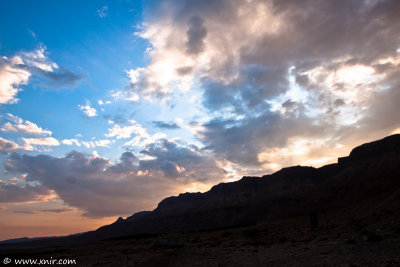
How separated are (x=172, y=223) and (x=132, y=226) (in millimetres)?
31341

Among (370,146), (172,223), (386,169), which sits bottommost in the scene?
(172,223)

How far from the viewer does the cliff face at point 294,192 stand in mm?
103625

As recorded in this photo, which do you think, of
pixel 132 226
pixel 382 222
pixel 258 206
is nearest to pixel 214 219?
pixel 258 206

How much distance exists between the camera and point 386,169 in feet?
341

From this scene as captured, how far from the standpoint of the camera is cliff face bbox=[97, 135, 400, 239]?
103625 mm

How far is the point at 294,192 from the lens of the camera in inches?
5428

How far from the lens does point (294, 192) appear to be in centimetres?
13788

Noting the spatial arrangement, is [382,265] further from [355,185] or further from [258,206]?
[258,206]

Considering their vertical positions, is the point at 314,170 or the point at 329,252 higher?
the point at 314,170

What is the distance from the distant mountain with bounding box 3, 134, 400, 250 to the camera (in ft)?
339

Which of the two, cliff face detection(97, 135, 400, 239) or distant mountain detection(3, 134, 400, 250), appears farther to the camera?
cliff face detection(97, 135, 400, 239)

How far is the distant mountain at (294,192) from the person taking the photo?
339 ft

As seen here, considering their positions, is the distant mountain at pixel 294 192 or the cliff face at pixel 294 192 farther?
the cliff face at pixel 294 192

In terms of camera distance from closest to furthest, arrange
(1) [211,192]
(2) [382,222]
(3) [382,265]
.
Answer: (3) [382,265], (2) [382,222], (1) [211,192]
